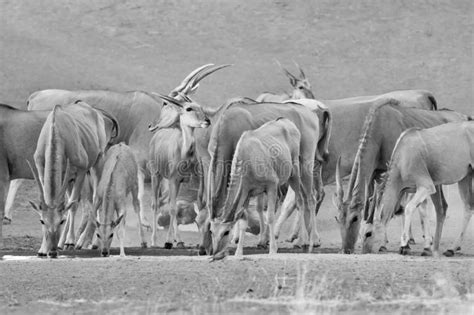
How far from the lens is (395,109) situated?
19.5 meters

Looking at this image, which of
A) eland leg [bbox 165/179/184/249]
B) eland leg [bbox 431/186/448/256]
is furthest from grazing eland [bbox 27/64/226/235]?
eland leg [bbox 431/186/448/256]

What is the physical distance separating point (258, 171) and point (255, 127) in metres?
2.12

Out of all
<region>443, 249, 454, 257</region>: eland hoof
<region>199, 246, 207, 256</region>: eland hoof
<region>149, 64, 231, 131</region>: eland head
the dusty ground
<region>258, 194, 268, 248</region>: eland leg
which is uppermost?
the dusty ground

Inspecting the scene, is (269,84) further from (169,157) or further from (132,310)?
(132,310)

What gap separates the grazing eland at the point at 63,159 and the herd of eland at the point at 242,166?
0.02m

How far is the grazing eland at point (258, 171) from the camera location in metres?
15.4

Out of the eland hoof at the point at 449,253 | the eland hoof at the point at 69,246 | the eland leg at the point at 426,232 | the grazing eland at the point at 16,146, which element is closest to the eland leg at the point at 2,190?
the grazing eland at the point at 16,146

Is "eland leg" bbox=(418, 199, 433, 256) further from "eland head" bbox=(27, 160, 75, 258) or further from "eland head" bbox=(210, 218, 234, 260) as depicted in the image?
"eland head" bbox=(27, 160, 75, 258)

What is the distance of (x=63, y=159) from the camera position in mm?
17109

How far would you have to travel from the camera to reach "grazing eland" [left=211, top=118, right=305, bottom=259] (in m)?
15.4

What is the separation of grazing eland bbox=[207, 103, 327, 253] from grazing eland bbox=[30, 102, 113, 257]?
1.64m

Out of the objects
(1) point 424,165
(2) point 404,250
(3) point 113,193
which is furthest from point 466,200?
(3) point 113,193

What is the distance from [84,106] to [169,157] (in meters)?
1.71

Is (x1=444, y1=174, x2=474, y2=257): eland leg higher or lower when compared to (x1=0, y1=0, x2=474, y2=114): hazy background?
lower
